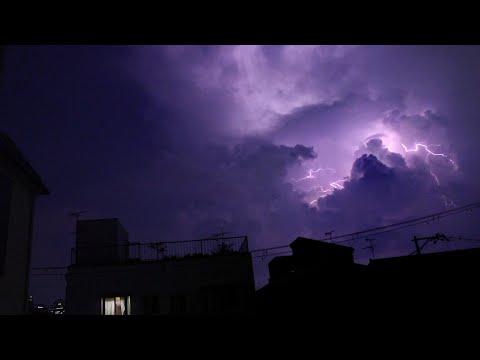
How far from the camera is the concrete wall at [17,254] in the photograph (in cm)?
853

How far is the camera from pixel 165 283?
17688mm

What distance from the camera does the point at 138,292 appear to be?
17.5 m

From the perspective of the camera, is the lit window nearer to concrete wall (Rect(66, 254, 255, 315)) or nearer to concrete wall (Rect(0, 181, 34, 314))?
concrete wall (Rect(66, 254, 255, 315))

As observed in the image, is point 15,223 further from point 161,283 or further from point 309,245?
point 309,245

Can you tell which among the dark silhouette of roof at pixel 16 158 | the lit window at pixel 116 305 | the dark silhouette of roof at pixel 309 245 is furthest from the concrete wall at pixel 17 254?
the dark silhouette of roof at pixel 309 245

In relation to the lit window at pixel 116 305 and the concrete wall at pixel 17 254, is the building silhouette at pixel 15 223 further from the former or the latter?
the lit window at pixel 116 305

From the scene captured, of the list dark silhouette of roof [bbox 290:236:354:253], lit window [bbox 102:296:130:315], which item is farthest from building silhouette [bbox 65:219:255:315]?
dark silhouette of roof [bbox 290:236:354:253]

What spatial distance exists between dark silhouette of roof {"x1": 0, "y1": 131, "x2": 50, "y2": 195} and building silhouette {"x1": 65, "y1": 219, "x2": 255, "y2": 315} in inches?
334

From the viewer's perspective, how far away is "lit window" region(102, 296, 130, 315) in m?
17.1

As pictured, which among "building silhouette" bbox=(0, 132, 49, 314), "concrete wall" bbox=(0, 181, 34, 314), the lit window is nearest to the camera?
"building silhouette" bbox=(0, 132, 49, 314)
